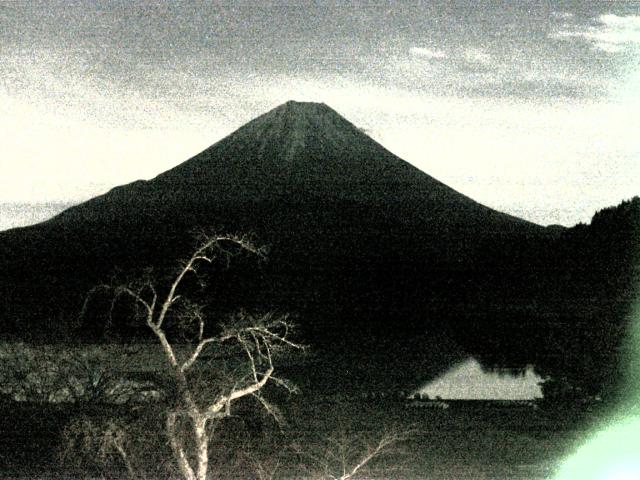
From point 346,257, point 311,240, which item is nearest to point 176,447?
point 346,257

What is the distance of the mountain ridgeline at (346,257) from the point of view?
20875mm

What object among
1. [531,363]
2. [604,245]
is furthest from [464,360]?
[604,245]

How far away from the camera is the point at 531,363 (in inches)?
716

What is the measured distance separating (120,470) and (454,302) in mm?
25413

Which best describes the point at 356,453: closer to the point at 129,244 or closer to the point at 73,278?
the point at 73,278

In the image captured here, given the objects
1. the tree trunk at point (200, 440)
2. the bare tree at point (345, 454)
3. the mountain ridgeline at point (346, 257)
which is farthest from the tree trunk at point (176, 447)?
the bare tree at point (345, 454)

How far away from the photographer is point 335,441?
696 centimetres

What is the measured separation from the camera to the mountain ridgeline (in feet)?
68.5

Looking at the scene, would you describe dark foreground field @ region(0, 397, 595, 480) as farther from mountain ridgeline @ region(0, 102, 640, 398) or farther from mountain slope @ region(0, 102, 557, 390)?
mountain slope @ region(0, 102, 557, 390)

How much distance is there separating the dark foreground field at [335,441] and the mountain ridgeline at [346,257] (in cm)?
133

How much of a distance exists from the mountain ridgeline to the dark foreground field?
1.33m

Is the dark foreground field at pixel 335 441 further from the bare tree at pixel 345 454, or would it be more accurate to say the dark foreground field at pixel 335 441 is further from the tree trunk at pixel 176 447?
the tree trunk at pixel 176 447

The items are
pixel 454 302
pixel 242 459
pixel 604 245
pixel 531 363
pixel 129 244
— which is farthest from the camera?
pixel 129 244

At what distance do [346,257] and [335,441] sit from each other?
3342cm
